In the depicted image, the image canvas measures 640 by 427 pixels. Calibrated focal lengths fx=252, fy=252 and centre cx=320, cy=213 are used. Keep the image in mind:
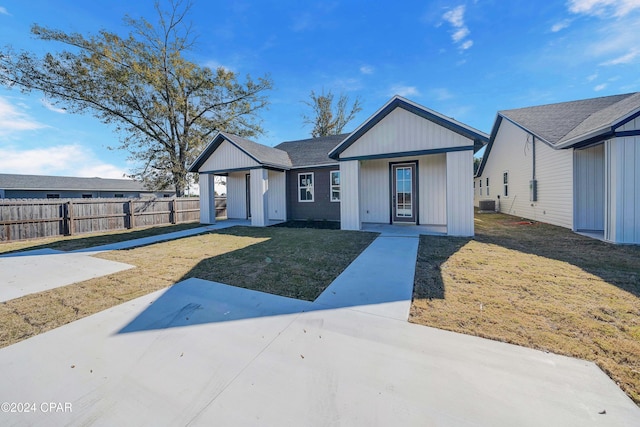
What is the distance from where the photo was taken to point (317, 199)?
13.8m

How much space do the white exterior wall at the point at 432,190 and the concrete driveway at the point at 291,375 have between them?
8547mm

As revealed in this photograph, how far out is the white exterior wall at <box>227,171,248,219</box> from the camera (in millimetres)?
15742

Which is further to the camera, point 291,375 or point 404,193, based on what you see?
point 404,193

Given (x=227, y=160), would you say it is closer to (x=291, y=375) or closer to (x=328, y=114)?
(x=291, y=375)

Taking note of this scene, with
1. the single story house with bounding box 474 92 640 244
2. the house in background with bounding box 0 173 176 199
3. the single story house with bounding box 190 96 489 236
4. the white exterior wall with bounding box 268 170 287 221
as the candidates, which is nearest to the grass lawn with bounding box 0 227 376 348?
the single story house with bounding box 190 96 489 236

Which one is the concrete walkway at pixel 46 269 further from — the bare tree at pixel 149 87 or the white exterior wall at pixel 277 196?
the bare tree at pixel 149 87

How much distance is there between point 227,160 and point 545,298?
13.4 meters

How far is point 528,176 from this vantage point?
13.6m

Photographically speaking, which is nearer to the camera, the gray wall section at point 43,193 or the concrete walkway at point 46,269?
the concrete walkway at point 46,269

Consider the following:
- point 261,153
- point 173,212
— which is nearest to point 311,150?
point 261,153

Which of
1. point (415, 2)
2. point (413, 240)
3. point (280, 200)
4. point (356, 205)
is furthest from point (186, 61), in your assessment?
point (413, 240)

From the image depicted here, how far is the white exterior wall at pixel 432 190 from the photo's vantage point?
10781 millimetres

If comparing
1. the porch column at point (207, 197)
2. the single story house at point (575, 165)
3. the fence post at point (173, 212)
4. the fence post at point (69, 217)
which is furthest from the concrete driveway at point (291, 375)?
the fence post at point (173, 212)

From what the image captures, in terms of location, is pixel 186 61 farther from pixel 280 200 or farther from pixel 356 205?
pixel 356 205
